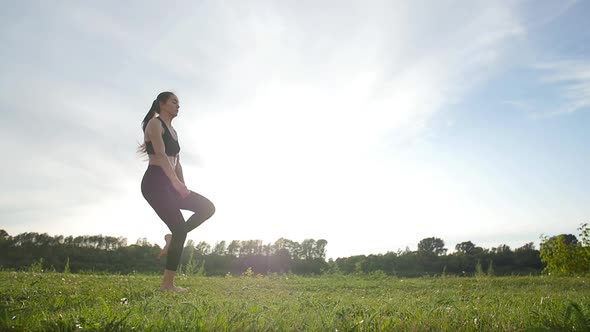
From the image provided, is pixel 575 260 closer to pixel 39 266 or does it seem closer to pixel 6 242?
pixel 39 266

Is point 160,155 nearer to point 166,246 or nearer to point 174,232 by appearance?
point 174,232

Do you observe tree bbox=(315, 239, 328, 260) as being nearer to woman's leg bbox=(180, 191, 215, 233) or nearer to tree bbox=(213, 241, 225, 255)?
tree bbox=(213, 241, 225, 255)

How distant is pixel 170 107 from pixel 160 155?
0.98m

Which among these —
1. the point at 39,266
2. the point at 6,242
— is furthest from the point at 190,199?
the point at 6,242

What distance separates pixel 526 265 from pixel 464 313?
7935 cm

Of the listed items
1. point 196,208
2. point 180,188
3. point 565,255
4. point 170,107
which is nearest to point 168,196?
point 180,188

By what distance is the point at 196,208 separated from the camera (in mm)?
5832

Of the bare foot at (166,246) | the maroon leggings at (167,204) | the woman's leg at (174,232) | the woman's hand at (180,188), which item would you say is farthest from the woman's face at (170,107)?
the bare foot at (166,246)

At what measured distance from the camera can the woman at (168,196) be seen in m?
5.58

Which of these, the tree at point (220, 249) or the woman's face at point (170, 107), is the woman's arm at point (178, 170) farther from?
the tree at point (220, 249)

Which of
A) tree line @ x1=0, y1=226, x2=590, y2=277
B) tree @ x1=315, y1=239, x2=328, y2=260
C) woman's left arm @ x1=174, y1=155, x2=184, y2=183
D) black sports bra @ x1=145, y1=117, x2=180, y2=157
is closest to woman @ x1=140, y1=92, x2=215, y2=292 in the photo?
black sports bra @ x1=145, y1=117, x2=180, y2=157

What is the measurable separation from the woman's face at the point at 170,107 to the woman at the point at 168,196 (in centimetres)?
28

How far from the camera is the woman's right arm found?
218 inches

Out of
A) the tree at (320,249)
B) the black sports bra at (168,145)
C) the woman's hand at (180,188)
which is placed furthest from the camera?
the tree at (320,249)
